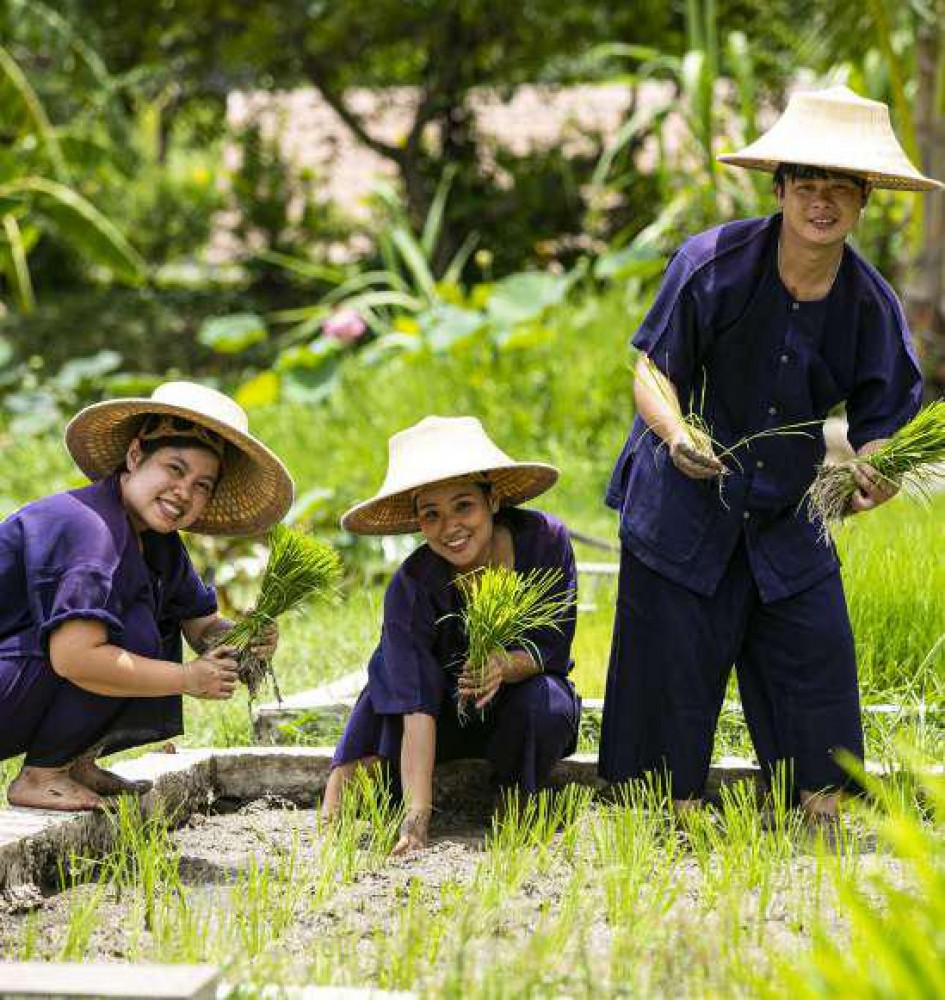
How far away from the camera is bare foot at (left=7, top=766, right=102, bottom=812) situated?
356 centimetres

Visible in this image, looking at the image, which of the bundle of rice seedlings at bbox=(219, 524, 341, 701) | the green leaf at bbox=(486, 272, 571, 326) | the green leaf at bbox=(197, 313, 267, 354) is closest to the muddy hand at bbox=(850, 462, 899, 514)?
the bundle of rice seedlings at bbox=(219, 524, 341, 701)

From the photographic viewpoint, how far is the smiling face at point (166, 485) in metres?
3.59

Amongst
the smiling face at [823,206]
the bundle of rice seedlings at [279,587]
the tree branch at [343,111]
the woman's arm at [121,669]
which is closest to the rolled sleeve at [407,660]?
the bundle of rice seedlings at [279,587]

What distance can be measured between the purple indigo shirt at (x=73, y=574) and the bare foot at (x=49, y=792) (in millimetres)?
282

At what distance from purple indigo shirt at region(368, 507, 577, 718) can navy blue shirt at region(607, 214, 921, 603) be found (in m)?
0.22

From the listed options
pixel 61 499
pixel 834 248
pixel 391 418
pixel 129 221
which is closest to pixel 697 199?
pixel 391 418

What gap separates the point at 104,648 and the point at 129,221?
46.2 ft

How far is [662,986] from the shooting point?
2512 millimetres

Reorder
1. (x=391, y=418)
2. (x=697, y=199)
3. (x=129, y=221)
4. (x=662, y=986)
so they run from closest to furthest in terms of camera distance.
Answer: (x=662, y=986) → (x=391, y=418) → (x=697, y=199) → (x=129, y=221)

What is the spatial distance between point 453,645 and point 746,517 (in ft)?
2.46

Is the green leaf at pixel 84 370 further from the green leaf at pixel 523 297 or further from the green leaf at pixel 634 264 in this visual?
the green leaf at pixel 634 264

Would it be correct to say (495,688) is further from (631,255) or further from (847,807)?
(631,255)

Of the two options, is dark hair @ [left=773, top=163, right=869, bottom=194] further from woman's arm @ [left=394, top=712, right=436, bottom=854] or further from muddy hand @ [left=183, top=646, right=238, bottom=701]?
muddy hand @ [left=183, top=646, right=238, bottom=701]

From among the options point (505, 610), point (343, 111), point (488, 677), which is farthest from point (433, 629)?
point (343, 111)
